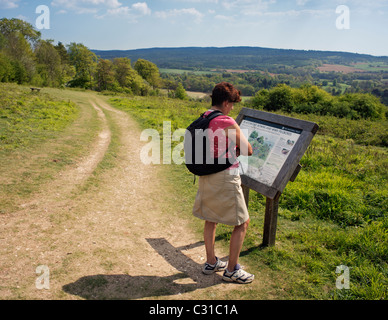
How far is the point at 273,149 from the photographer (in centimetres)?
459

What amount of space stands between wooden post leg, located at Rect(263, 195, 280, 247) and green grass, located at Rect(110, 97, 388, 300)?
0.51 ft

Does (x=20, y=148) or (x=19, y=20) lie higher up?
(x=19, y=20)

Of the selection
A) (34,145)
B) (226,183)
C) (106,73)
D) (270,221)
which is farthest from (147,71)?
(226,183)

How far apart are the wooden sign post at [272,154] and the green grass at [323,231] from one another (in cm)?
57

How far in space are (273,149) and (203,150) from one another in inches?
58.6

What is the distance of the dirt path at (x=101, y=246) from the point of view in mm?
3707

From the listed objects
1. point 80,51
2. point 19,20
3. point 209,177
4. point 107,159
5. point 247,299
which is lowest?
point 247,299

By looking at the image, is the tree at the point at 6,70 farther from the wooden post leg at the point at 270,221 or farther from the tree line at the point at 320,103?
the wooden post leg at the point at 270,221

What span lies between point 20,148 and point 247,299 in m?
8.64

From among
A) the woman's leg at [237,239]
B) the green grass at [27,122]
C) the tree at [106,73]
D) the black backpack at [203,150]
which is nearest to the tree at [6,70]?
the tree at [106,73]

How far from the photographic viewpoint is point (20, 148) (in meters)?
9.25
